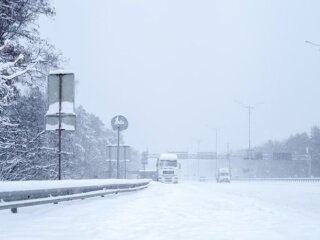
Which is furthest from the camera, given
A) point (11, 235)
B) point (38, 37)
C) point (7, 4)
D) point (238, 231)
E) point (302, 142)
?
point (302, 142)

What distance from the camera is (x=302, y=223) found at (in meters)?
10.1

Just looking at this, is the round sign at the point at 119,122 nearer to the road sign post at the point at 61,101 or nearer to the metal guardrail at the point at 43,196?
the metal guardrail at the point at 43,196

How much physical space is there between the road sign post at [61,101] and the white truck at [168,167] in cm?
4491

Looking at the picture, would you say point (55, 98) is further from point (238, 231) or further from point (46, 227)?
point (238, 231)

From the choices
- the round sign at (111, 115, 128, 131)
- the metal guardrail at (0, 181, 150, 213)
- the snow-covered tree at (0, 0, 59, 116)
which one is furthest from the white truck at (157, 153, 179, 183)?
the snow-covered tree at (0, 0, 59, 116)

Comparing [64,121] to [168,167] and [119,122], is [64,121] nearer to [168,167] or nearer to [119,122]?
[119,122]

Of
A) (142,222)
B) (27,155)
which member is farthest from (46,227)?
(27,155)

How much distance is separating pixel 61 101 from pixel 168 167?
46.0 meters

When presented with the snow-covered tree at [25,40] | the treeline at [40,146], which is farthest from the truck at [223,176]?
the snow-covered tree at [25,40]

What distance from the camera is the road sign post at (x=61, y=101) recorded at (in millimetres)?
19047

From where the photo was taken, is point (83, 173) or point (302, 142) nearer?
point (83, 173)

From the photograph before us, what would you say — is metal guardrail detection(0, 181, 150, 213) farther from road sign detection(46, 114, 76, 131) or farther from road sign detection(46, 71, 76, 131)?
road sign detection(46, 71, 76, 131)

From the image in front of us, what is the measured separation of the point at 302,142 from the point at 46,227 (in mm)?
140844

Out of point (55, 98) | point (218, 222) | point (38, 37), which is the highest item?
point (38, 37)
